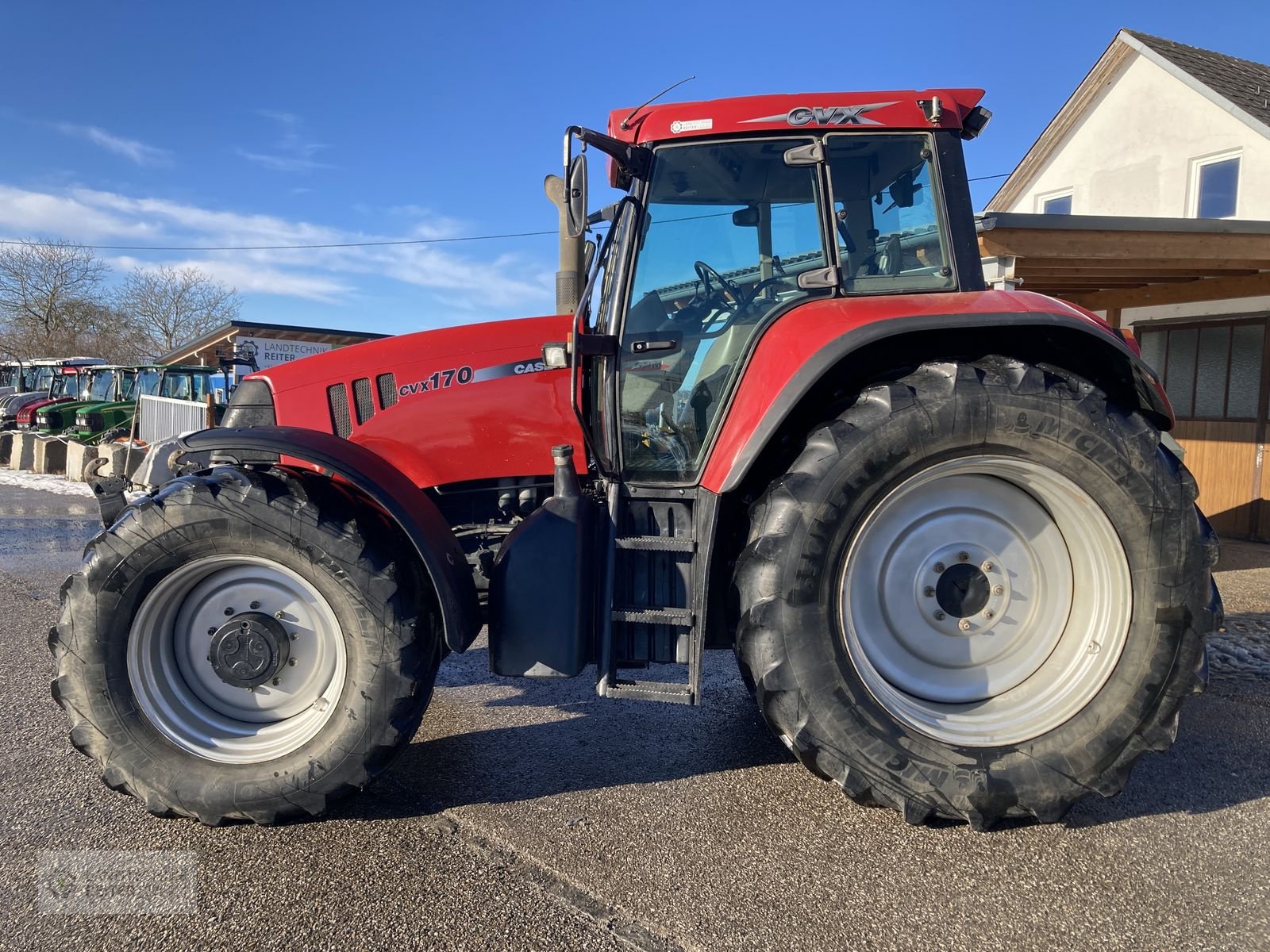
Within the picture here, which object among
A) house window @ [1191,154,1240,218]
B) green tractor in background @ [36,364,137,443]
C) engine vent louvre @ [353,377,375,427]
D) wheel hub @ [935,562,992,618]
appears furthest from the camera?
green tractor in background @ [36,364,137,443]

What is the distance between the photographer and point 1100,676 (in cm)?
264

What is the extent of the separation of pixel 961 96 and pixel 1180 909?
2640 mm

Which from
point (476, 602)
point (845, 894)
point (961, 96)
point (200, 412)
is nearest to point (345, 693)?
point (476, 602)

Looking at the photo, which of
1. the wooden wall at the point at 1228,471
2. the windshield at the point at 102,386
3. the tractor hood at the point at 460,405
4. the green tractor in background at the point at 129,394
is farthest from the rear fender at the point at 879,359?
the windshield at the point at 102,386

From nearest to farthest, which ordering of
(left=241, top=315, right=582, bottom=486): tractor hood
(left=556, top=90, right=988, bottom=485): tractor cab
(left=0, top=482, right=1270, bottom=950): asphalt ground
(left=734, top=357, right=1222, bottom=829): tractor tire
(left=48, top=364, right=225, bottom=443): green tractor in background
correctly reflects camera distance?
(left=0, top=482, right=1270, bottom=950): asphalt ground
(left=734, top=357, right=1222, bottom=829): tractor tire
(left=556, top=90, right=988, bottom=485): tractor cab
(left=241, top=315, right=582, bottom=486): tractor hood
(left=48, top=364, right=225, bottom=443): green tractor in background

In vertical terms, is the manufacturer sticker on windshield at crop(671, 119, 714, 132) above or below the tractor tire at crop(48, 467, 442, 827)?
above

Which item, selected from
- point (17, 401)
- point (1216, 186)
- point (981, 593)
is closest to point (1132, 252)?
point (981, 593)

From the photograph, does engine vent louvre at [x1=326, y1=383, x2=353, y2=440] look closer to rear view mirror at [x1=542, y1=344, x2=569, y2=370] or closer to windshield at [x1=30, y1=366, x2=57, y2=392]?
rear view mirror at [x1=542, y1=344, x2=569, y2=370]

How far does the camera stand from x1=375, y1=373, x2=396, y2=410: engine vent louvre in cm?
353

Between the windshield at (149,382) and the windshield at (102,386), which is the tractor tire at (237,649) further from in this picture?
the windshield at (102,386)

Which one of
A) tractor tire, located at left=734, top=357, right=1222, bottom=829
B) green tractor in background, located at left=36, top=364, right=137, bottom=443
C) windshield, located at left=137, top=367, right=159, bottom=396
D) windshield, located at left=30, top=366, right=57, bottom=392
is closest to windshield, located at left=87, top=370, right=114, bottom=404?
green tractor in background, located at left=36, top=364, right=137, bottom=443

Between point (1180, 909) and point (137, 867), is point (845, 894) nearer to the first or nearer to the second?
point (1180, 909)

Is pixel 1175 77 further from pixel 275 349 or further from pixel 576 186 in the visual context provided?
pixel 275 349

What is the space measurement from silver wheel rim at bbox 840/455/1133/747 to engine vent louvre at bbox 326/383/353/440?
7.24ft
